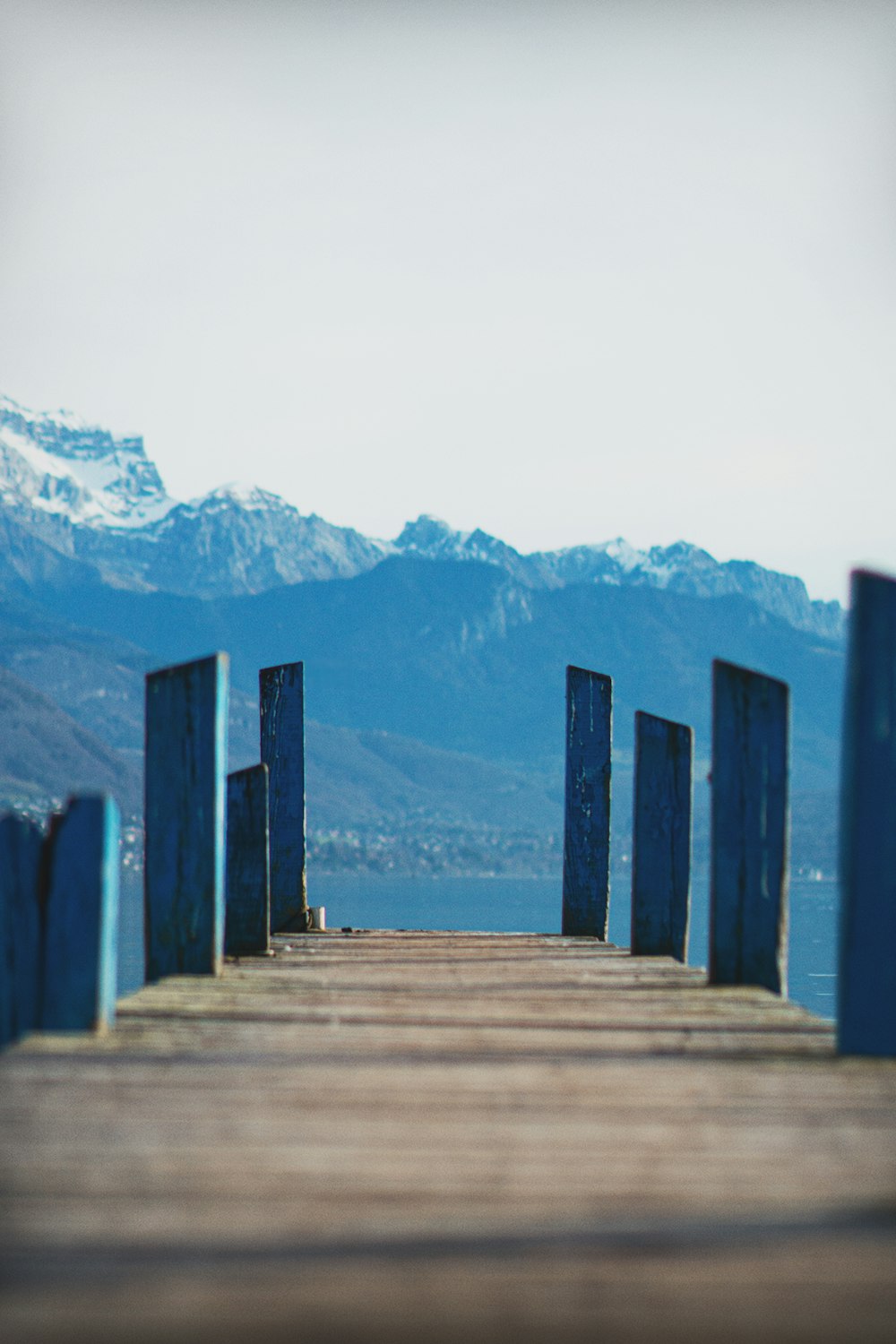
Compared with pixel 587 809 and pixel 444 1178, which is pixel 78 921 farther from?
pixel 587 809

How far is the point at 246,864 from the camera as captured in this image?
22.4 ft

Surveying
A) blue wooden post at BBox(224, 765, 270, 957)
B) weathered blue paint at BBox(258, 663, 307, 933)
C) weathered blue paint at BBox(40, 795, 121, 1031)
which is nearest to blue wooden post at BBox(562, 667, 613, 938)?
weathered blue paint at BBox(258, 663, 307, 933)

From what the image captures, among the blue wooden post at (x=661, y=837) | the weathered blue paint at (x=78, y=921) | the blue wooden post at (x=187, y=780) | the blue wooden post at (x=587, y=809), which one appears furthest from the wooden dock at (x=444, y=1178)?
the blue wooden post at (x=587, y=809)

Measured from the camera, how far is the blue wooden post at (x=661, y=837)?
6688 mm

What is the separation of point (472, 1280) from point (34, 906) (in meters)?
2.28

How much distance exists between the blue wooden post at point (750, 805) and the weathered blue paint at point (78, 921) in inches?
79.9

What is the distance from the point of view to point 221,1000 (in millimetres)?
5094

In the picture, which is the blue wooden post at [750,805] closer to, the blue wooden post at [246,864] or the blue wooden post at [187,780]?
the blue wooden post at [187,780]

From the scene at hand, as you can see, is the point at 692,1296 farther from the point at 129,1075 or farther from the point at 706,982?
the point at 706,982

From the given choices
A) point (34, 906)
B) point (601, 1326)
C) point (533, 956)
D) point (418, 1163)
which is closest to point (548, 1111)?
point (418, 1163)

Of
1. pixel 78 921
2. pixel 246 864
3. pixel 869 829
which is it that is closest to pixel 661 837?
pixel 246 864

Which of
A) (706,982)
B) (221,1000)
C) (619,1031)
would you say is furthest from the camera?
(706,982)

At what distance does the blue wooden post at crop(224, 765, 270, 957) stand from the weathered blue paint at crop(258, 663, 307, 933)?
158cm

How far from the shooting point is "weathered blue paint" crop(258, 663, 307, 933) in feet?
28.4
